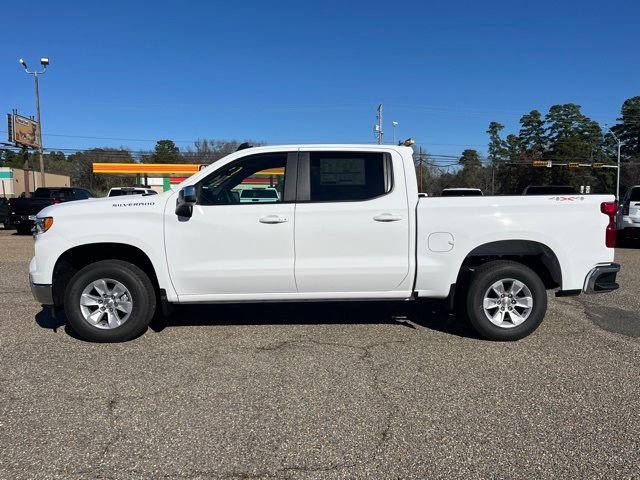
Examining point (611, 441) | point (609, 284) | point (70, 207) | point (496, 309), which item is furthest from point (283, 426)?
point (609, 284)

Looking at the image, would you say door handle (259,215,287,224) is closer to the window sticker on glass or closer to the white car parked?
the window sticker on glass

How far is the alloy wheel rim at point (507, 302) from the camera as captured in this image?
17.0 ft

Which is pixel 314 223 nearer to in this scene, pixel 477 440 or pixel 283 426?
pixel 283 426

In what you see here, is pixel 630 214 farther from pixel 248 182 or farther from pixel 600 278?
pixel 248 182

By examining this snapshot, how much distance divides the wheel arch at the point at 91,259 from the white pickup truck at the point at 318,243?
3 centimetres

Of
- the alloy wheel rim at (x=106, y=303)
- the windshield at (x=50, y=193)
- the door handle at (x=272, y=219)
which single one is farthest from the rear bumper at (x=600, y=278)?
the windshield at (x=50, y=193)

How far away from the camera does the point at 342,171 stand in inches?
206

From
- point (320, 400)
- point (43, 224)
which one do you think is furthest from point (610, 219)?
point (43, 224)

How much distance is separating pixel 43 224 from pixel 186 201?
1.48 m

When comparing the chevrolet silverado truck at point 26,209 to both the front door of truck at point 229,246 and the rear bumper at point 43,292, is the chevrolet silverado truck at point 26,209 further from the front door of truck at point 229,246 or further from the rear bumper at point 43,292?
the front door of truck at point 229,246

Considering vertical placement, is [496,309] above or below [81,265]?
below

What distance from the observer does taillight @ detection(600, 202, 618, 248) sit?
510 centimetres

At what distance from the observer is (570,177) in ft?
236

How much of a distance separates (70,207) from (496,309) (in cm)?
440
